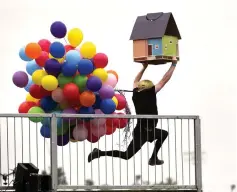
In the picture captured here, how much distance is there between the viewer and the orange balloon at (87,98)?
21734mm

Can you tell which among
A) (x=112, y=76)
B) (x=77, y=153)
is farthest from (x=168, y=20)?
(x=77, y=153)

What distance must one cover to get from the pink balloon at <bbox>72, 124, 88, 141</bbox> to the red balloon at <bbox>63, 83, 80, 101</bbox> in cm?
43

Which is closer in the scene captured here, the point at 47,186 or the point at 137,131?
the point at 47,186

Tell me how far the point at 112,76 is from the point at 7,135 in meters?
2.20

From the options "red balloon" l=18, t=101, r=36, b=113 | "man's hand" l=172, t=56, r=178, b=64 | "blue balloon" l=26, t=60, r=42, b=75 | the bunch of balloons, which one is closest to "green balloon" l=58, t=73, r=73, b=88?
the bunch of balloons

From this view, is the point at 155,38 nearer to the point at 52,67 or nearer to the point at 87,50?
the point at 87,50

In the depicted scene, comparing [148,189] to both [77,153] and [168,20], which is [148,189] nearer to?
[77,153]

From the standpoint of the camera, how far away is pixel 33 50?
21.8 metres

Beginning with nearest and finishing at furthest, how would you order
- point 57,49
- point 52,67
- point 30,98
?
point 57,49 → point 52,67 → point 30,98

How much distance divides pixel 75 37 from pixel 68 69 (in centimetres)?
55

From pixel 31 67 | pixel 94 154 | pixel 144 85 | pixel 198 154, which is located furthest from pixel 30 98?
pixel 198 154

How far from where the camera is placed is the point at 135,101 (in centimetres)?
2231

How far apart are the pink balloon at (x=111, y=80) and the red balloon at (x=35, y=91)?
1.00 metres

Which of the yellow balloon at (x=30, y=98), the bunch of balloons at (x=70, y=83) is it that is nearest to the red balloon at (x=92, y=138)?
the bunch of balloons at (x=70, y=83)
